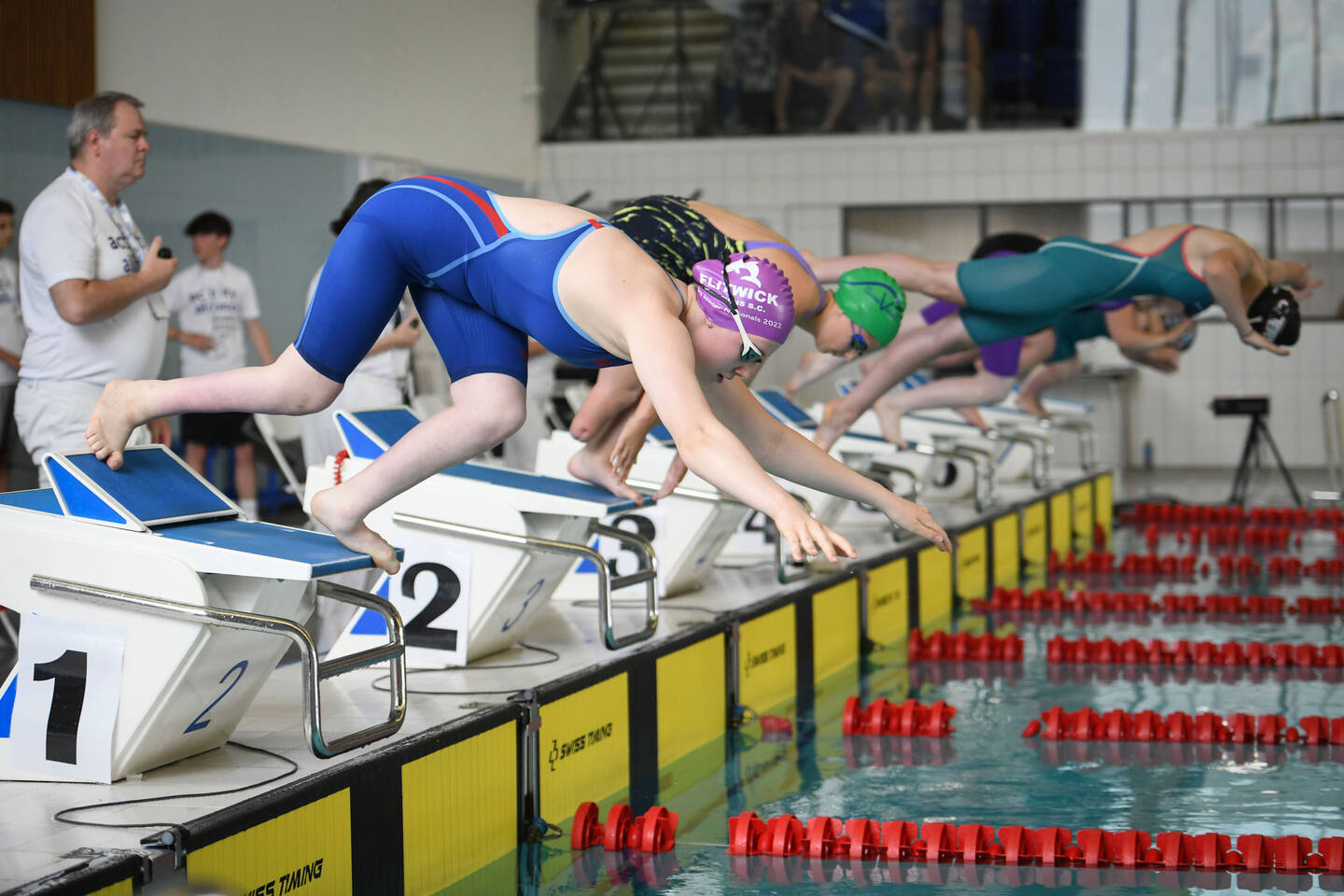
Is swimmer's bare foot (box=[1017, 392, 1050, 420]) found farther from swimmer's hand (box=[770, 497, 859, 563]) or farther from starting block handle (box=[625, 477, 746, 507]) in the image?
swimmer's hand (box=[770, 497, 859, 563])

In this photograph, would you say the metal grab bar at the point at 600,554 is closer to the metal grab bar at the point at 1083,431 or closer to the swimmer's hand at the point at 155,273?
the swimmer's hand at the point at 155,273

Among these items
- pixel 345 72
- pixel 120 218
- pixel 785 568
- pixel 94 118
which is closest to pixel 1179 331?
pixel 785 568

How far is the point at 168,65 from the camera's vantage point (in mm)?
8055

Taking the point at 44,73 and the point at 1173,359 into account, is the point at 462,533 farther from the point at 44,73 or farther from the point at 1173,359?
the point at 1173,359

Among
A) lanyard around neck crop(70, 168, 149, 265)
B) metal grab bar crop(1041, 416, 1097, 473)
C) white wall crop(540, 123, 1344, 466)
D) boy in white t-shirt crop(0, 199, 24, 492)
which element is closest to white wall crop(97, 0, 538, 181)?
white wall crop(540, 123, 1344, 466)

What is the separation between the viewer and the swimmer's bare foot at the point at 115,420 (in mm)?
2906

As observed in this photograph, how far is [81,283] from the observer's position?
3.65m

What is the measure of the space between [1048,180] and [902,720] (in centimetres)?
1012

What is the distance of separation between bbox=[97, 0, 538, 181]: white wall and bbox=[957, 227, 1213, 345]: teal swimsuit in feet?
16.0

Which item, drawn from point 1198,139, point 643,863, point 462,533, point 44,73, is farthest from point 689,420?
point 1198,139

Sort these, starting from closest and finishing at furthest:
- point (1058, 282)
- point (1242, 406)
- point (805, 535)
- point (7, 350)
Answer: point (805, 535), point (7, 350), point (1058, 282), point (1242, 406)

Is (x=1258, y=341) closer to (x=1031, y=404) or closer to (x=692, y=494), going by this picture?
(x=692, y=494)

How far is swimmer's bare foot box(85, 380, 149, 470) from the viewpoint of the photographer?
2906mm

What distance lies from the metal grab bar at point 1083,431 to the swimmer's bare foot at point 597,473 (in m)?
5.95
